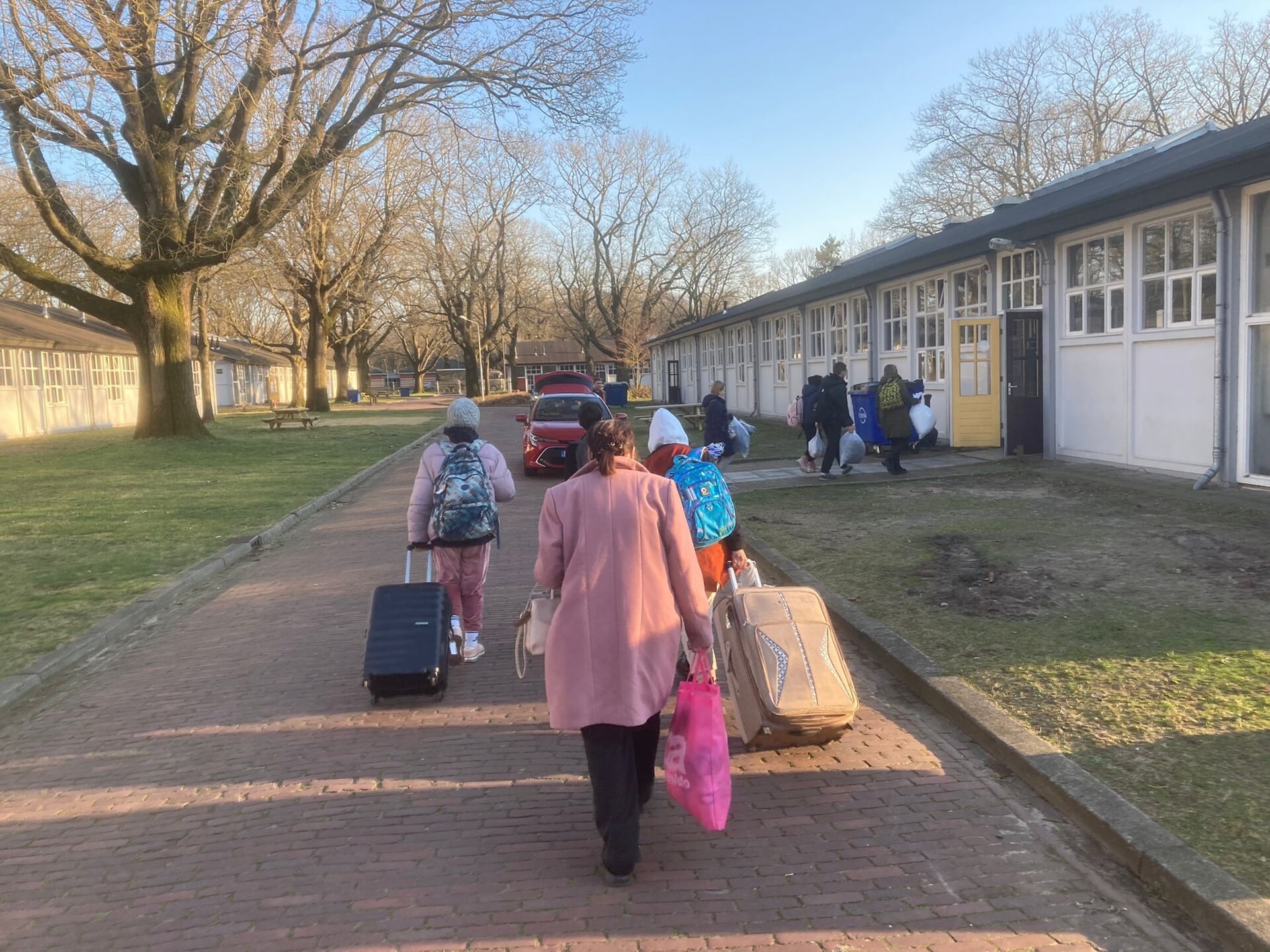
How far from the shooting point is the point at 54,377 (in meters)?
34.4

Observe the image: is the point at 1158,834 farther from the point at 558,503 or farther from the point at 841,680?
the point at 558,503

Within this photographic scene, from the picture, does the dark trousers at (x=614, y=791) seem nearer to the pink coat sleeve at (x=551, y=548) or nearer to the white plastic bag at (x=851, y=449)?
the pink coat sleeve at (x=551, y=548)

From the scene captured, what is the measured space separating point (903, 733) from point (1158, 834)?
1.55 metres

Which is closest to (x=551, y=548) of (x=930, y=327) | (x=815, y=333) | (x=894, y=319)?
(x=930, y=327)

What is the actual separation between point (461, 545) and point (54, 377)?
114ft

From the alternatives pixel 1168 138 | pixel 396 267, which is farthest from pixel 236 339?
pixel 1168 138

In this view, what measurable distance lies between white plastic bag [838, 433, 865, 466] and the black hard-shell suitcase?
9.89 metres

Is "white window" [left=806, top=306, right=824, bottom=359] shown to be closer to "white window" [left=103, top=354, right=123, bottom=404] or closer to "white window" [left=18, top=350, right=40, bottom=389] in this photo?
"white window" [left=18, top=350, right=40, bottom=389]

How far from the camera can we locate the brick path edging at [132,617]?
6.19 metres

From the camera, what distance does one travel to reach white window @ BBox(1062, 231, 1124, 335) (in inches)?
522

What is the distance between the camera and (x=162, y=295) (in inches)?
899

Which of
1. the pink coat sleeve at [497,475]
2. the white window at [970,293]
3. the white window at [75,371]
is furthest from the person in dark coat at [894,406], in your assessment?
the white window at [75,371]

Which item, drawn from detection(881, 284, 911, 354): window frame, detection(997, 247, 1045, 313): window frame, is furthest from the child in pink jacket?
detection(881, 284, 911, 354): window frame

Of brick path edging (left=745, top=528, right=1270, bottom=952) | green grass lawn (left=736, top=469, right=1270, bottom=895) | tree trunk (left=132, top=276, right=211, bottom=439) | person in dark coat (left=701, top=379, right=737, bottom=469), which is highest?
tree trunk (left=132, top=276, right=211, bottom=439)
